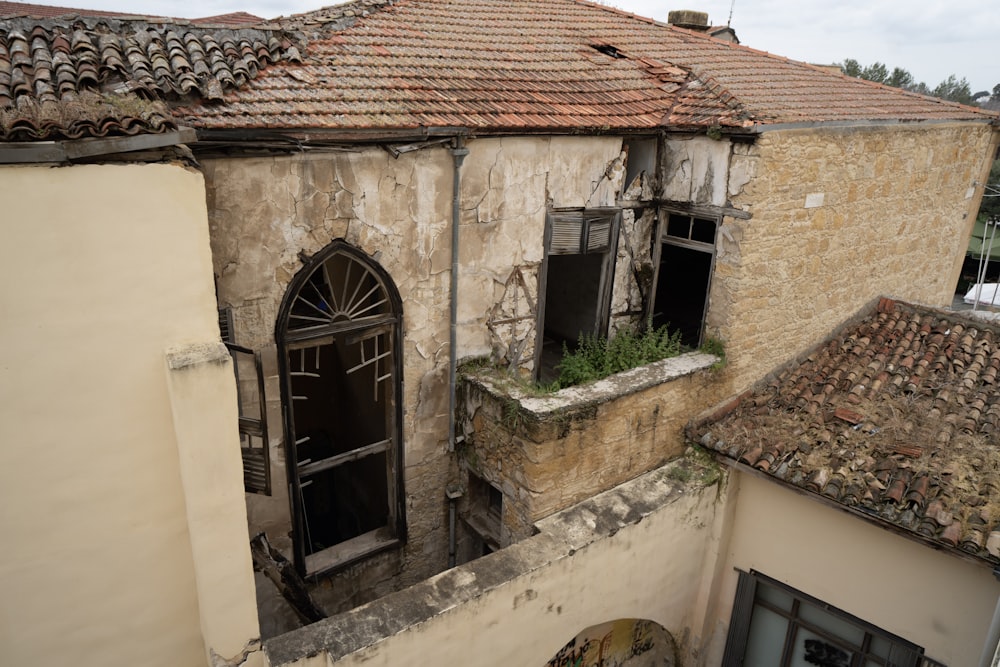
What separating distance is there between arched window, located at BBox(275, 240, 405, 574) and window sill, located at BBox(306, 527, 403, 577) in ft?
0.03

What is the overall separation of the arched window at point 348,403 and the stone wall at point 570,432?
0.86 metres

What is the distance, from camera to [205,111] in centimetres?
→ 484

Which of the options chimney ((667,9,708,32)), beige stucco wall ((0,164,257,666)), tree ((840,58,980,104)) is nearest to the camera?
beige stucco wall ((0,164,257,666))

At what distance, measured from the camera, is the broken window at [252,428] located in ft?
17.2

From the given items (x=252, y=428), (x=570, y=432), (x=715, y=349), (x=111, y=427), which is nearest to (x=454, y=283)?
(x=570, y=432)

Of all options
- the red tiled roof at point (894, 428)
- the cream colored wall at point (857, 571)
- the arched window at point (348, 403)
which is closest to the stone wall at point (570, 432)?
the red tiled roof at point (894, 428)

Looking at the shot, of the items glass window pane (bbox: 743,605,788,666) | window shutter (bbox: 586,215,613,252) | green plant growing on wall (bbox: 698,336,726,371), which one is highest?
window shutter (bbox: 586,215,613,252)

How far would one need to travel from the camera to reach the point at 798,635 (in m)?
7.64

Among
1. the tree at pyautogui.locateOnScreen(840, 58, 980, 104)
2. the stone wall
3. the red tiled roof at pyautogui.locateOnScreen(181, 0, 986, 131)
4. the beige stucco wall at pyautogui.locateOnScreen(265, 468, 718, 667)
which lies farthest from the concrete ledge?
the tree at pyautogui.locateOnScreen(840, 58, 980, 104)

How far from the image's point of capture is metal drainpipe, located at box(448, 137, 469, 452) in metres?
6.05

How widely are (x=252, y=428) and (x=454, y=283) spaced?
2.38 metres

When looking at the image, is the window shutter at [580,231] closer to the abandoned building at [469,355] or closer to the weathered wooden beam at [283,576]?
the abandoned building at [469,355]

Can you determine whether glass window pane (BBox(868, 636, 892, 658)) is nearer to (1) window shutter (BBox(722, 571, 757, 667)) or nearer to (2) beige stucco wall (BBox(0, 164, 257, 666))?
(1) window shutter (BBox(722, 571, 757, 667))

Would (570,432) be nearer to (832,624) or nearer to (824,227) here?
(832,624)
